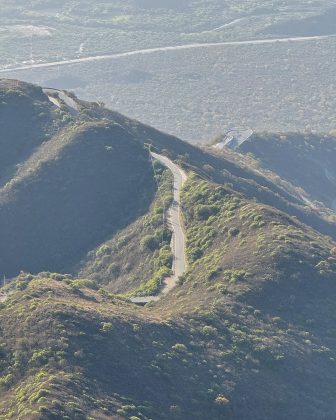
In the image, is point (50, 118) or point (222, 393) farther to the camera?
point (50, 118)

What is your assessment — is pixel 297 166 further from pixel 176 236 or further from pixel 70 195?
pixel 176 236

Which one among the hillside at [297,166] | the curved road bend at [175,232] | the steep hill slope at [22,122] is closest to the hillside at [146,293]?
the curved road bend at [175,232]

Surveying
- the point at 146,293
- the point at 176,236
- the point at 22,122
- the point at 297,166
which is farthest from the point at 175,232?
the point at 297,166

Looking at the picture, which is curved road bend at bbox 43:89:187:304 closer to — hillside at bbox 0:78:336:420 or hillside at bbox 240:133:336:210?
hillside at bbox 0:78:336:420

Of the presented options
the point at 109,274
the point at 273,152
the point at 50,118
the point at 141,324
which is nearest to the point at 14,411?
the point at 141,324

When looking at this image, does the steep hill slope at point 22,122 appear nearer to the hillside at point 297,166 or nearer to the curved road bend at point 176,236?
the curved road bend at point 176,236

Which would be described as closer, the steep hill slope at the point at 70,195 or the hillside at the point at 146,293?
the hillside at the point at 146,293

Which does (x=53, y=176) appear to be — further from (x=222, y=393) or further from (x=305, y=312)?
(x=222, y=393)
